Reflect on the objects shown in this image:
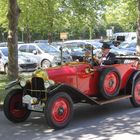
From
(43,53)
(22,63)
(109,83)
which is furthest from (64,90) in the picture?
(43,53)

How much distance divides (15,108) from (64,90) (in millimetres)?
1263

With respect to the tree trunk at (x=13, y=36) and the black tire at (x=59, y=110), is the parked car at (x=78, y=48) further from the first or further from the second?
the tree trunk at (x=13, y=36)

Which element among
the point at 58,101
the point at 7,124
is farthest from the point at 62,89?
the point at 7,124

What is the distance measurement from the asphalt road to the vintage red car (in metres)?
0.29

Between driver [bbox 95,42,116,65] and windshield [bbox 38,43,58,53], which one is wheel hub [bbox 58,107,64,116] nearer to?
driver [bbox 95,42,116,65]

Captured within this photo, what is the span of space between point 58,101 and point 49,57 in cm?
1509

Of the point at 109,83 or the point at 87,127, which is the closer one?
the point at 87,127

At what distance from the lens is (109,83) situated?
952cm

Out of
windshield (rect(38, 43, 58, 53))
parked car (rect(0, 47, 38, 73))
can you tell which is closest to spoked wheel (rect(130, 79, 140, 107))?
parked car (rect(0, 47, 38, 73))

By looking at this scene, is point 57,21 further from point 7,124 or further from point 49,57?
point 7,124

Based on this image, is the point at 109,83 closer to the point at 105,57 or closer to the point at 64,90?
the point at 105,57

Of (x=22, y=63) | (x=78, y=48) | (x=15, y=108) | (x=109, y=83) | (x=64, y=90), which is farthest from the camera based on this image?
(x=78, y=48)

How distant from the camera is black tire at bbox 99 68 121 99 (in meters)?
9.37

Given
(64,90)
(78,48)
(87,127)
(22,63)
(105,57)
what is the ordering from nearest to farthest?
(87,127), (64,90), (105,57), (22,63), (78,48)
